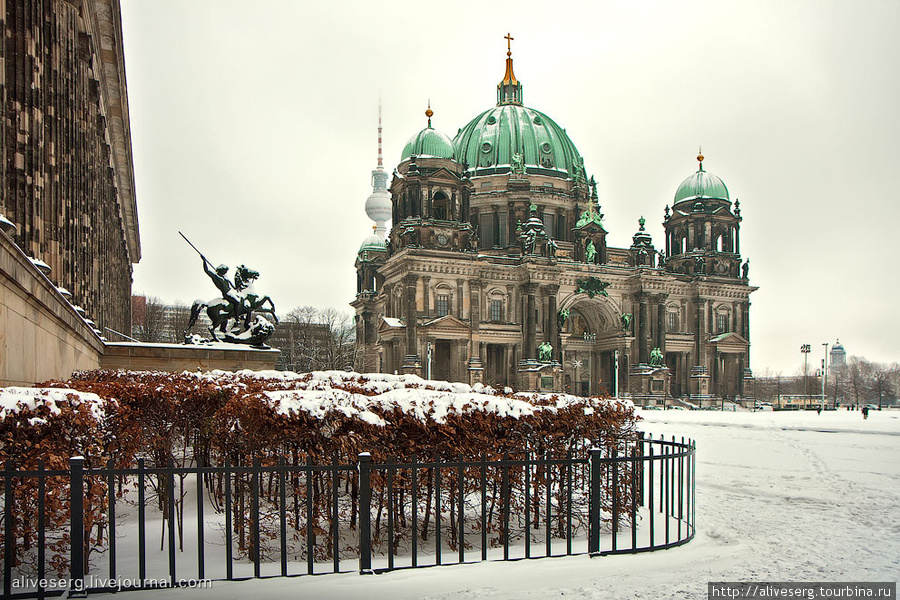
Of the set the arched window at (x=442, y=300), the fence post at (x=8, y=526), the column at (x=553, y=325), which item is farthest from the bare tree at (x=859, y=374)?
the fence post at (x=8, y=526)

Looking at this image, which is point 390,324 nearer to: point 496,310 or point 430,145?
point 496,310

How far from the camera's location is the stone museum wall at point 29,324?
8117mm

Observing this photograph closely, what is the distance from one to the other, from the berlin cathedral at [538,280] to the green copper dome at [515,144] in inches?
6.1

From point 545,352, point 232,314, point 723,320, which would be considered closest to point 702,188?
point 723,320

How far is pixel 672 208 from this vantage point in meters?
83.0

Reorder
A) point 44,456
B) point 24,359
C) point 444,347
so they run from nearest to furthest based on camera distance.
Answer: point 44,456
point 24,359
point 444,347

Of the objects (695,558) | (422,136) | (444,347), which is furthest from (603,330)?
(695,558)

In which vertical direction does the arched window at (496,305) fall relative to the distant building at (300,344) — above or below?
above

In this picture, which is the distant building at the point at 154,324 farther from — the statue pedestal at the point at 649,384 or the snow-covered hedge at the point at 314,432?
the snow-covered hedge at the point at 314,432

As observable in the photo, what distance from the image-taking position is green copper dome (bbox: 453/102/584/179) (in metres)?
79.8

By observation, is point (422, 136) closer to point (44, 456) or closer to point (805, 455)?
point (805, 455)

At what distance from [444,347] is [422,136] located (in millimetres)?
19900

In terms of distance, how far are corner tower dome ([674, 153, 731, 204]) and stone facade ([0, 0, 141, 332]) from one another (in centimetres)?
6310

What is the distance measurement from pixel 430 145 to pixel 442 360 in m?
20.1
